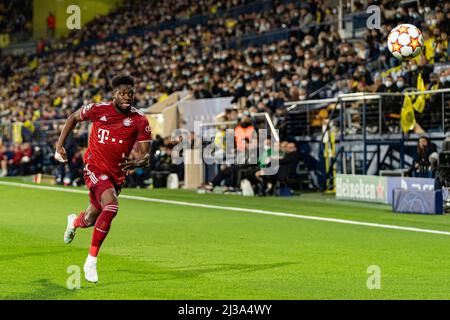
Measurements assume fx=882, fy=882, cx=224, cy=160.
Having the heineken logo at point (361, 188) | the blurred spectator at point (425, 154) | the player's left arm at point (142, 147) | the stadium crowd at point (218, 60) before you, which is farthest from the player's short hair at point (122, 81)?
the stadium crowd at point (218, 60)

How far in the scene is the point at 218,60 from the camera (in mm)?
34250

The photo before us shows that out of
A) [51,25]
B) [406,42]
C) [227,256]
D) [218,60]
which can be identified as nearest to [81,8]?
[51,25]

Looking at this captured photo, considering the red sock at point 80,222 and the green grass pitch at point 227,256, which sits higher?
the red sock at point 80,222

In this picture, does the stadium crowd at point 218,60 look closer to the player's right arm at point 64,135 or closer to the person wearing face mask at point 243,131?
the person wearing face mask at point 243,131

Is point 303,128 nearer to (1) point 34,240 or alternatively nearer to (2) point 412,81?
(2) point 412,81

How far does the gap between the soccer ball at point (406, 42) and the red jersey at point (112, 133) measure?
10.4 m

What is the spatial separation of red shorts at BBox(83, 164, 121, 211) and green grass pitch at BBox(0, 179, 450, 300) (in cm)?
87

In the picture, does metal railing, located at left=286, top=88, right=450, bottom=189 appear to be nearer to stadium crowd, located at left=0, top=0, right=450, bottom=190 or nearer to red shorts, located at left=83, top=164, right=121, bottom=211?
stadium crowd, located at left=0, top=0, right=450, bottom=190

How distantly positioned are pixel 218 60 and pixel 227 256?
77.3ft

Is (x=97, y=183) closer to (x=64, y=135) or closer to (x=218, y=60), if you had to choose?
(x=64, y=135)

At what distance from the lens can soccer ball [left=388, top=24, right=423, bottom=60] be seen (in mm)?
18469

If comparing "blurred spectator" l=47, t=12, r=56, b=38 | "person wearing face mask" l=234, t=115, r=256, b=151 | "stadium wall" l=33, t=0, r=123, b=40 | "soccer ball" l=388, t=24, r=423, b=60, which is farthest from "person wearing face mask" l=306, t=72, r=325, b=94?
"blurred spectator" l=47, t=12, r=56, b=38

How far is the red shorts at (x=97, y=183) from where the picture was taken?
30.7 ft
